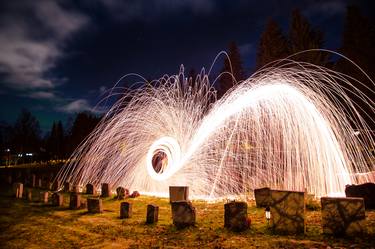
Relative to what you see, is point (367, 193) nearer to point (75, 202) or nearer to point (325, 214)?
point (325, 214)

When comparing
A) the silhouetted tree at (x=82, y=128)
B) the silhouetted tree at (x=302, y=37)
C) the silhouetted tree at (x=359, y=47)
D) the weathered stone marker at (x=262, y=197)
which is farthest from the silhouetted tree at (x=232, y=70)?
the weathered stone marker at (x=262, y=197)

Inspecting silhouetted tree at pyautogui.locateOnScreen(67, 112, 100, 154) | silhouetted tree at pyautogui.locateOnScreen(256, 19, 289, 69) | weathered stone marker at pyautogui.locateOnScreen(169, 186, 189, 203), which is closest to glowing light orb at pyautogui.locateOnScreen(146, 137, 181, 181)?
weathered stone marker at pyautogui.locateOnScreen(169, 186, 189, 203)

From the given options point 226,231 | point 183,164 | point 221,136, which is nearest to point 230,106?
point 183,164

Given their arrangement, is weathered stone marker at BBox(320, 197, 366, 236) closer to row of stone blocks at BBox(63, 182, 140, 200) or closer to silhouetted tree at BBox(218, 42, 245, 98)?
row of stone blocks at BBox(63, 182, 140, 200)

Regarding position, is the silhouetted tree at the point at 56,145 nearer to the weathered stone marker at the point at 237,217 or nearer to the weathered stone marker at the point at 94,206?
the weathered stone marker at the point at 94,206

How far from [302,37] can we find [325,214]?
1325 inches

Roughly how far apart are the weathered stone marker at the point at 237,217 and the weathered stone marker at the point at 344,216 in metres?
2.15

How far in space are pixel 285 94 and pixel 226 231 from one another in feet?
27.8

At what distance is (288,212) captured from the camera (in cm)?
850

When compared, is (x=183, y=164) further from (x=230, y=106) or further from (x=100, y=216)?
(x=100, y=216)

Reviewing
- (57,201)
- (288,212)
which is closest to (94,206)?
(57,201)

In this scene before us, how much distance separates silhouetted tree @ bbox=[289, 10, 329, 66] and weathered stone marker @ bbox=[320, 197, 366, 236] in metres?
31.1

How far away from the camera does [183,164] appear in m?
18.2

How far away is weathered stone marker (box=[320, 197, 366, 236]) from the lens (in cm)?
768
